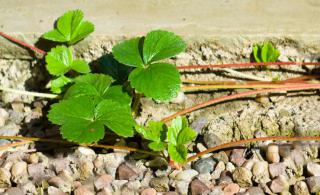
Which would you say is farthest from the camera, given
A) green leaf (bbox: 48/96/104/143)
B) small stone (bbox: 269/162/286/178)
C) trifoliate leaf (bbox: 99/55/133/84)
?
trifoliate leaf (bbox: 99/55/133/84)

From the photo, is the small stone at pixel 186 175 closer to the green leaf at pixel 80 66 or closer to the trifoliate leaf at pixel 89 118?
the trifoliate leaf at pixel 89 118

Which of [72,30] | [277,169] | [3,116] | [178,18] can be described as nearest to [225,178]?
[277,169]

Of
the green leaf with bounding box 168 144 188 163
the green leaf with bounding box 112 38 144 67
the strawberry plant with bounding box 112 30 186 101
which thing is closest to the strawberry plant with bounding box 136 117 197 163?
the green leaf with bounding box 168 144 188 163

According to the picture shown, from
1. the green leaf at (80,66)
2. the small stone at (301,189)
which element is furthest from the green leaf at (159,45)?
the small stone at (301,189)

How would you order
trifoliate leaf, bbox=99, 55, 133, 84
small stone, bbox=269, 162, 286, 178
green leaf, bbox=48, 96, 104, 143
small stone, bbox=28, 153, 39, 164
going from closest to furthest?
green leaf, bbox=48, 96, 104, 143 → small stone, bbox=269, 162, 286, 178 → small stone, bbox=28, 153, 39, 164 → trifoliate leaf, bbox=99, 55, 133, 84

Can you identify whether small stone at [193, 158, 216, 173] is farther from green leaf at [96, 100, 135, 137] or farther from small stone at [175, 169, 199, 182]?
green leaf at [96, 100, 135, 137]

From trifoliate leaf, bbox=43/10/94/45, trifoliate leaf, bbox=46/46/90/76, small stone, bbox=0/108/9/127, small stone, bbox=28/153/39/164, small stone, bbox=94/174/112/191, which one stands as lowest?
small stone, bbox=94/174/112/191
